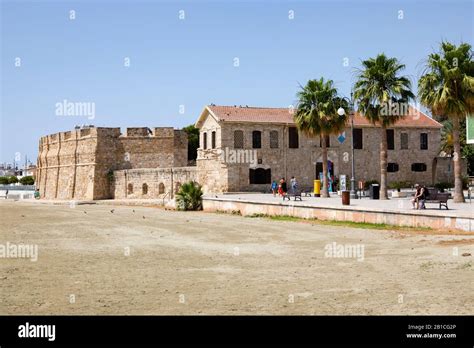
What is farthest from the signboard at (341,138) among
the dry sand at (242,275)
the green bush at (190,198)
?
the dry sand at (242,275)

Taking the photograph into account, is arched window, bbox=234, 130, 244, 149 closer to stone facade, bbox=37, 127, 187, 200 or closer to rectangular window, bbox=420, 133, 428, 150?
rectangular window, bbox=420, 133, 428, 150

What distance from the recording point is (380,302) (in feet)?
24.5

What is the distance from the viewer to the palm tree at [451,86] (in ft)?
72.2

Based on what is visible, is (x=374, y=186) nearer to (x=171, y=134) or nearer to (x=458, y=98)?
(x=458, y=98)

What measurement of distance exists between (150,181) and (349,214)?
96.6 ft

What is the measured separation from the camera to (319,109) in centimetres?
2931

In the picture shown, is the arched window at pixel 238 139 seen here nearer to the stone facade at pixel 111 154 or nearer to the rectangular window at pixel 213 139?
the rectangular window at pixel 213 139

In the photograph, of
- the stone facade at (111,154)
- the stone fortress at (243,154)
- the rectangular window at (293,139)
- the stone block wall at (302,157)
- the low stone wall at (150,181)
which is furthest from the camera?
the stone facade at (111,154)

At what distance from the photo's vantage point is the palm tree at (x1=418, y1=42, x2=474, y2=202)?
22.0 m

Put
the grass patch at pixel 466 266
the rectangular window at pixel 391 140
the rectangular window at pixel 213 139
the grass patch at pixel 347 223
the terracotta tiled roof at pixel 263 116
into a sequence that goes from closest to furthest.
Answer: the grass patch at pixel 466 266
the grass patch at pixel 347 223
the terracotta tiled roof at pixel 263 116
the rectangular window at pixel 213 139
the rectangular window at pixel 391 140

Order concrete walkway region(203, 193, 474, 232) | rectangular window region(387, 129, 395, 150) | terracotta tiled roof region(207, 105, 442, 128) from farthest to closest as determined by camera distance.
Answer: rectangular window region(387, 129, 395, 150), terracotta tiled roof region(207, 105, 442, 128), concrete walkway region(203, 193, 474, 232)

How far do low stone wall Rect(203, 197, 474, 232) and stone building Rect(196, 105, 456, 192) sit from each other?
26.8 feet

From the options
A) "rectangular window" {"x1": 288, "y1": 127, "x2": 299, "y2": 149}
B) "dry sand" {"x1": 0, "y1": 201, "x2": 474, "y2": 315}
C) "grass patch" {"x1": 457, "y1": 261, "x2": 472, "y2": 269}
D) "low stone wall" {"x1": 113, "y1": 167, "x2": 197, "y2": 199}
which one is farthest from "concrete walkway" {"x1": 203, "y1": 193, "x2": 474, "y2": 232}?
"low stone wall" {"x1": 113, "y1": 167, "x2": 197, "y2": 199}
